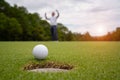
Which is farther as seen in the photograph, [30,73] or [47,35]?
[47,35]

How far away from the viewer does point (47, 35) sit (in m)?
60.4

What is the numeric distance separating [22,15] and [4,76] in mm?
50144

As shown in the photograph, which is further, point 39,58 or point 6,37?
point 6,37

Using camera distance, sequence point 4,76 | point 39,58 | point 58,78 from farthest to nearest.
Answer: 1. point 39,58
2. point 4,76
3. point 58,78

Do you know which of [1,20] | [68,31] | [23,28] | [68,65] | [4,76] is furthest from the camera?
[68,31]

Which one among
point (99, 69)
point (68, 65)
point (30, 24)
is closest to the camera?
point (99, 69)

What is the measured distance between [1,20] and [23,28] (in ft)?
24.2

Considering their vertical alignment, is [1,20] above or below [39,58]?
above

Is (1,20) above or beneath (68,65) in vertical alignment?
above

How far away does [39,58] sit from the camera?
7547mm

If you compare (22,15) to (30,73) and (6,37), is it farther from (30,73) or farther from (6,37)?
(30,73)

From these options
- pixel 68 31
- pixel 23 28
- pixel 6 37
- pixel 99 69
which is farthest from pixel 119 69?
pixel 68 31

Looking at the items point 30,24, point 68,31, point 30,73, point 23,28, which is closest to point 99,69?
point 30,73

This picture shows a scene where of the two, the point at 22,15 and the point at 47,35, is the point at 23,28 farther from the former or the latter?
the point at 47,35
